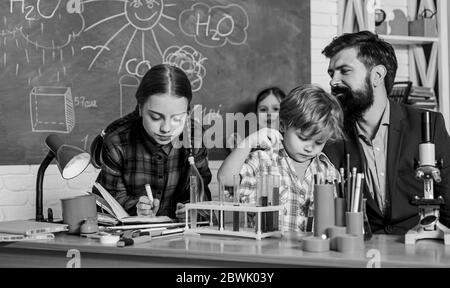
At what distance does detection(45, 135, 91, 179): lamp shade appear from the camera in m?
2.14

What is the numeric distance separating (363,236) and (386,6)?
2.91m

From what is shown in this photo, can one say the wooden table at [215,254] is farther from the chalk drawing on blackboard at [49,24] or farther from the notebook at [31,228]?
the chalk drawing on blackboard at [49,24]

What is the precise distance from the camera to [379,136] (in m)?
2.62

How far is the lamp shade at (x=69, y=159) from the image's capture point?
2.14 meters

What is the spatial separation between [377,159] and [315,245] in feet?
3.27

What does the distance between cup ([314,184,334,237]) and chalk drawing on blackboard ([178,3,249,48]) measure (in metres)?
2.04

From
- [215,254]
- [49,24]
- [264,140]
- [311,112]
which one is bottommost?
[215,254]

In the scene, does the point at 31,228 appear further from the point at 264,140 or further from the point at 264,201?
the point at 264,140

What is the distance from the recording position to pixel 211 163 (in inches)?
145

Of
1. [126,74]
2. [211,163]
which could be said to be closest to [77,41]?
[126,74]

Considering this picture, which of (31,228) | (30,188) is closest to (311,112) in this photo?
(31,228)

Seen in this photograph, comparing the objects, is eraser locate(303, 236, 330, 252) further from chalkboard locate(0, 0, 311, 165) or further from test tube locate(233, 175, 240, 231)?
chalkboard locate(0, 0, 311, 165)

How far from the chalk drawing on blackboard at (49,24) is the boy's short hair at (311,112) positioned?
155 cm

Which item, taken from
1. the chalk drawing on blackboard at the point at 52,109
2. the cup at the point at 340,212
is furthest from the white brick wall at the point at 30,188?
the cup at the point at 340,212
